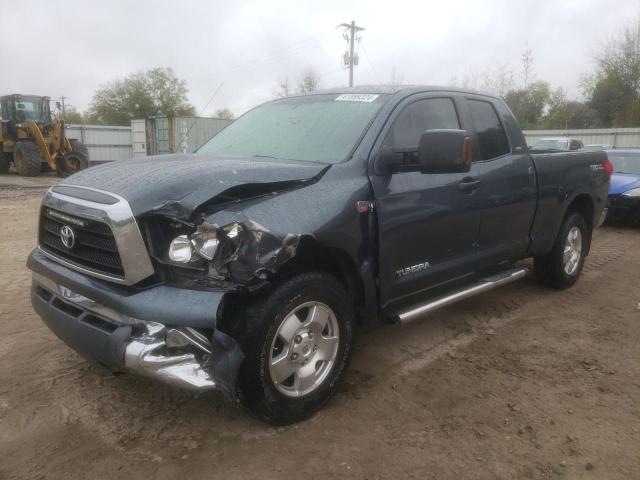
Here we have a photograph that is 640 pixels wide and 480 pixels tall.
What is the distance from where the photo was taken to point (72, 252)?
291 cm

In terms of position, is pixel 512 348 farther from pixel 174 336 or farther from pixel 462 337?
pixel 174 336

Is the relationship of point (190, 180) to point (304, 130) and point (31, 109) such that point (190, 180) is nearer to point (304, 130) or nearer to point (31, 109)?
point (304, 130)

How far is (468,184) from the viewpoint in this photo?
3857 mm

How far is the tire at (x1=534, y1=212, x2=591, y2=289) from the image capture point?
5.27 m

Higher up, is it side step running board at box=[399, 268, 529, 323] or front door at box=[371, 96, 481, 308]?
front door at box=[371, 96, 481, 308]

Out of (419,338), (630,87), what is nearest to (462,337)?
(419,338)

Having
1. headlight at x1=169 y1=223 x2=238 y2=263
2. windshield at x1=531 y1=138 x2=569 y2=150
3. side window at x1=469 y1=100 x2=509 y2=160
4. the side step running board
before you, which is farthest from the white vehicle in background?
headlight at x1=169 y1=223 x2=238 y2=263

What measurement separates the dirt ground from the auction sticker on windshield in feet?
5.98

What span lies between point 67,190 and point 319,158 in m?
1.47

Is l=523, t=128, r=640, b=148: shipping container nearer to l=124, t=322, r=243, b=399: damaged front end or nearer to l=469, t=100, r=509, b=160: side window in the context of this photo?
l=469, t=100, r=509, b=160: side window

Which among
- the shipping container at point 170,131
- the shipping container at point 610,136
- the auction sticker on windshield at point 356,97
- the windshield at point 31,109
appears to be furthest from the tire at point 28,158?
the shipping container at point 610,136

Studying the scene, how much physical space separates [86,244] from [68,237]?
145 millimetres

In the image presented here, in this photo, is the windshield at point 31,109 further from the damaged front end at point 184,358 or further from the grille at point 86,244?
the damaged front end at point 184,358

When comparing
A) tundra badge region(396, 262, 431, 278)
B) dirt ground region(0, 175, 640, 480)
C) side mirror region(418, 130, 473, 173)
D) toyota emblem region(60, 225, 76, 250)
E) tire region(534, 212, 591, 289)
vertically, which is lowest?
dirt ground region(0, 175, 640, 480)
